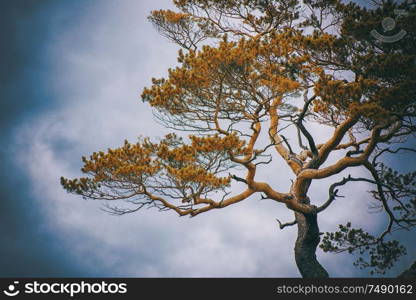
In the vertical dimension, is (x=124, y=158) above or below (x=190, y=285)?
above

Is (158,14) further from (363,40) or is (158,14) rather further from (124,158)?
(363,40)

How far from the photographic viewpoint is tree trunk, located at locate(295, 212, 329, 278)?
7.32 meters

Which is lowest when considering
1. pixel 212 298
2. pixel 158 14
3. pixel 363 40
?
pixel 212 298

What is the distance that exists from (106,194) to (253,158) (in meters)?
2.27

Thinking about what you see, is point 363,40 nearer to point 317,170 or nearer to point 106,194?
point 317,170

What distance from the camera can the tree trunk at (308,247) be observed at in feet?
24.0

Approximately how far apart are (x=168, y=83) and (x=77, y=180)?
77.7 inches

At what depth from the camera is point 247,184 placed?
7008 millimetres

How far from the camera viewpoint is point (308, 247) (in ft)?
24.6

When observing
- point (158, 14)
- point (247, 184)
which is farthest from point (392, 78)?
point (158, 14)

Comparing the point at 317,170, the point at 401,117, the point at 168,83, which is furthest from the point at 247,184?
the point at 401,117

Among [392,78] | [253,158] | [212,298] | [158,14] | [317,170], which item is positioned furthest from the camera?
[158,14]

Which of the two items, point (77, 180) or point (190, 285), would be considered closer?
point (190, 285)

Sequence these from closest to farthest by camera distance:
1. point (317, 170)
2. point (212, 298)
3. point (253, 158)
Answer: point (212, 298) → point (253, 158) → point (317, 170)
